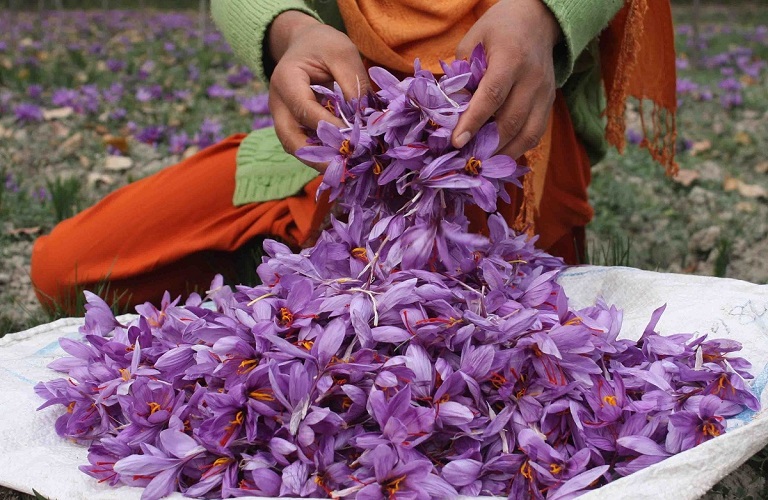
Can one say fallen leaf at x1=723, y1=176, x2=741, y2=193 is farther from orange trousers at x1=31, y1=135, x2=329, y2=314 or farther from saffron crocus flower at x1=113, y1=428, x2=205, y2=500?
saffron crocus flower at x1=113, y1=428, x2=205, y2=500

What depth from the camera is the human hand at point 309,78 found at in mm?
1343

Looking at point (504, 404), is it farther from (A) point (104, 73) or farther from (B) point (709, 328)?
(A) point (104, 73)

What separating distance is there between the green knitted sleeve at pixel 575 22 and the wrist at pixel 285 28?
43cm

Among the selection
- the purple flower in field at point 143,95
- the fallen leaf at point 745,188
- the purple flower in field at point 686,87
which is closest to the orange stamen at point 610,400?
the fallen leaf at point 745,188

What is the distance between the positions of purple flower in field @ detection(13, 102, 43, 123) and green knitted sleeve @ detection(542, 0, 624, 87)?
9.59 ft

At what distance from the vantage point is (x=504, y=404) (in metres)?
1.21

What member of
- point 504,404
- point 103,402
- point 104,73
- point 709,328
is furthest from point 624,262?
point 104,73

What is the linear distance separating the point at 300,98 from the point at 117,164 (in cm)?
220

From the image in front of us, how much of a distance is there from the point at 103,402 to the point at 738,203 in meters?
2.35

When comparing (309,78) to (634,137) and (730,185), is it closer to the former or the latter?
(730,185)

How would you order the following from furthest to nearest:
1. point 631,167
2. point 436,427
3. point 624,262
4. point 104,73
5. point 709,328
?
point 104,73, point 631,167, point 624,262, point 709,328, point 436,427

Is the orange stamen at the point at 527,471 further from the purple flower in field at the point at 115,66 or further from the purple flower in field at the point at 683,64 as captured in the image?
the purple flower in field at the point at 683,64

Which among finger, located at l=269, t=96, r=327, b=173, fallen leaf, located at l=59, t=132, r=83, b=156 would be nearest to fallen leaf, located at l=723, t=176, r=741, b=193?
finger, located at l=269, t=96, r=327, b=173

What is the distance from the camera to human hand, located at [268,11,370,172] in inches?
52.9
